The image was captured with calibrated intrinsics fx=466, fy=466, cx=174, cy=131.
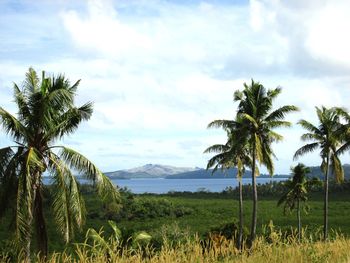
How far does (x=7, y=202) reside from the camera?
22219 mm

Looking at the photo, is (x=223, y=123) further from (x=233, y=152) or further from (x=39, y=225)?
(x=39, y=225)

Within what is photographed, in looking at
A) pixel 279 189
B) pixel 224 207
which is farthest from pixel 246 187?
pixel 224 207

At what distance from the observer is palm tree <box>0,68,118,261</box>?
20047 millimetres

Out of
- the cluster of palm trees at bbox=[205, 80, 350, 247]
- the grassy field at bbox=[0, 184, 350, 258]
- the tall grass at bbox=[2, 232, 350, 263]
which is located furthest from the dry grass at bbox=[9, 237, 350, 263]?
the grassy field at bbox=[0, 184, 350, 258]

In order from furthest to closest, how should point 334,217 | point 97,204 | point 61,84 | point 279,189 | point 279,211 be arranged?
point 279,189 → point 97,204 → point 279,211 → point 334,217 → point 61,84

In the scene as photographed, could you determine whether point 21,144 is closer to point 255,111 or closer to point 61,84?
point 61,84

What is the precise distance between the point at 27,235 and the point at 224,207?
6363 centimetres

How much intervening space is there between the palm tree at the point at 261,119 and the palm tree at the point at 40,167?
19870mm

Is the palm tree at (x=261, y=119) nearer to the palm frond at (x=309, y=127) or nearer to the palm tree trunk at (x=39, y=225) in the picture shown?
the palm frond at (x=309, y=127)

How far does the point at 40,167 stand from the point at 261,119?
23.8m

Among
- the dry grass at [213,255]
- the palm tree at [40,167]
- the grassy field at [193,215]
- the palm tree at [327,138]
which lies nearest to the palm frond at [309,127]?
the palm tree at [327,138]

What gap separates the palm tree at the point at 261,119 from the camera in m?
39.3

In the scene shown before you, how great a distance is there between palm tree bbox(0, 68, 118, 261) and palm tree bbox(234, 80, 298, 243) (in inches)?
782

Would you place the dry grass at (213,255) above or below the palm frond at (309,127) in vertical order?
below
